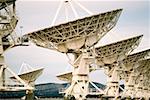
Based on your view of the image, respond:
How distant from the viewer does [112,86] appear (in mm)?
83750

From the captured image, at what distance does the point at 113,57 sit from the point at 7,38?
83.5ft

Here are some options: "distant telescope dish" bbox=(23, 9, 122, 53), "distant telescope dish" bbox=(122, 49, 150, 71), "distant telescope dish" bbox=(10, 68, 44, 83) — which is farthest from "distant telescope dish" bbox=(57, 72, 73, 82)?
"distant telescope dish" bbox=(23, 9, 122, 53)

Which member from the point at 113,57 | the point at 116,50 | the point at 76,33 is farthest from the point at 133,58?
the point at 76,33

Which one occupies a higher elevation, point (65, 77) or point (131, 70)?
point (131, 70)

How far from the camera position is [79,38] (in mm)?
66062

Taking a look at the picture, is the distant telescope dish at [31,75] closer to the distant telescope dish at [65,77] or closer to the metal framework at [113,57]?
the distant telescope dish at [65,77]

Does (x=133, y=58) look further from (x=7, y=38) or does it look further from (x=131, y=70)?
(x=7, y=38)

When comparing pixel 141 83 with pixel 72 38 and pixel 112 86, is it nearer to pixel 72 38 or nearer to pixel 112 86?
pixel 112 86

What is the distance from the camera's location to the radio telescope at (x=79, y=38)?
63625 millimetres

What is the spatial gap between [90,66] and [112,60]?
1226 cm

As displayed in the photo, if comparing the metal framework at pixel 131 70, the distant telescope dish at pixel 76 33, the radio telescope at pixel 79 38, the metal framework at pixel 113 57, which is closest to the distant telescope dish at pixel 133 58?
the metal framework at pixel 131 70

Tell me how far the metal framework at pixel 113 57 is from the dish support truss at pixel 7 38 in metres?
19.8

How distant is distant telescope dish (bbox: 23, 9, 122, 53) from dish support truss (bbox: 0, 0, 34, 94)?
10.8ft

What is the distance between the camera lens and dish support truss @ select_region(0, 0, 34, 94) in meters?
59.1
